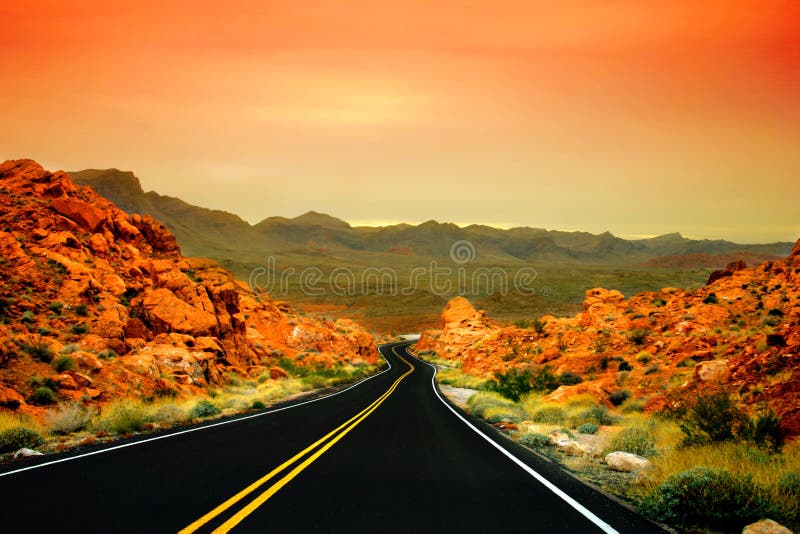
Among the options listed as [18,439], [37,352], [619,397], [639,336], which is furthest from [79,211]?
[639,336]

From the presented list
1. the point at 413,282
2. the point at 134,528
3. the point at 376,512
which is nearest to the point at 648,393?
the point at 376,512

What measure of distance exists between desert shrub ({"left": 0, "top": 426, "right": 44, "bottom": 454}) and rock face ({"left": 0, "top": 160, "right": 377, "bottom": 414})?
333 cm

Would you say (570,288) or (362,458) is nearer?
(362,458)

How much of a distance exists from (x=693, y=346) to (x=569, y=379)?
550 cm

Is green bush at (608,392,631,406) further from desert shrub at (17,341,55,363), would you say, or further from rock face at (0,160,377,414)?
desert shrub at (17,341,55,363)

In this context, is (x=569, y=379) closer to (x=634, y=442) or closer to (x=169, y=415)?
(x=634, y=442)

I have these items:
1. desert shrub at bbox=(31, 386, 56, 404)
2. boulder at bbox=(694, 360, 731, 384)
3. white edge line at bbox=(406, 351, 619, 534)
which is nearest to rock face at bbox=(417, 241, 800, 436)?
boulder at bbox=(694, 360, 731, 384)

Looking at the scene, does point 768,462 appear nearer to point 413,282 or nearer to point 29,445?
point 29,445

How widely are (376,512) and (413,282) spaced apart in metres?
180

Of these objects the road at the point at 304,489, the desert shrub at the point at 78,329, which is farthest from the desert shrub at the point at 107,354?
the road at the point at 304,489

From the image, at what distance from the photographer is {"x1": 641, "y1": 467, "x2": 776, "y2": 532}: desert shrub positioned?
5.71m

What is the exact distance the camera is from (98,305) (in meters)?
22.3

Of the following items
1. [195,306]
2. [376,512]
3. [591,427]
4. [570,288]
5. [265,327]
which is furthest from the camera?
[570,288]

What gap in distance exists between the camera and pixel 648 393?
1830 cm
